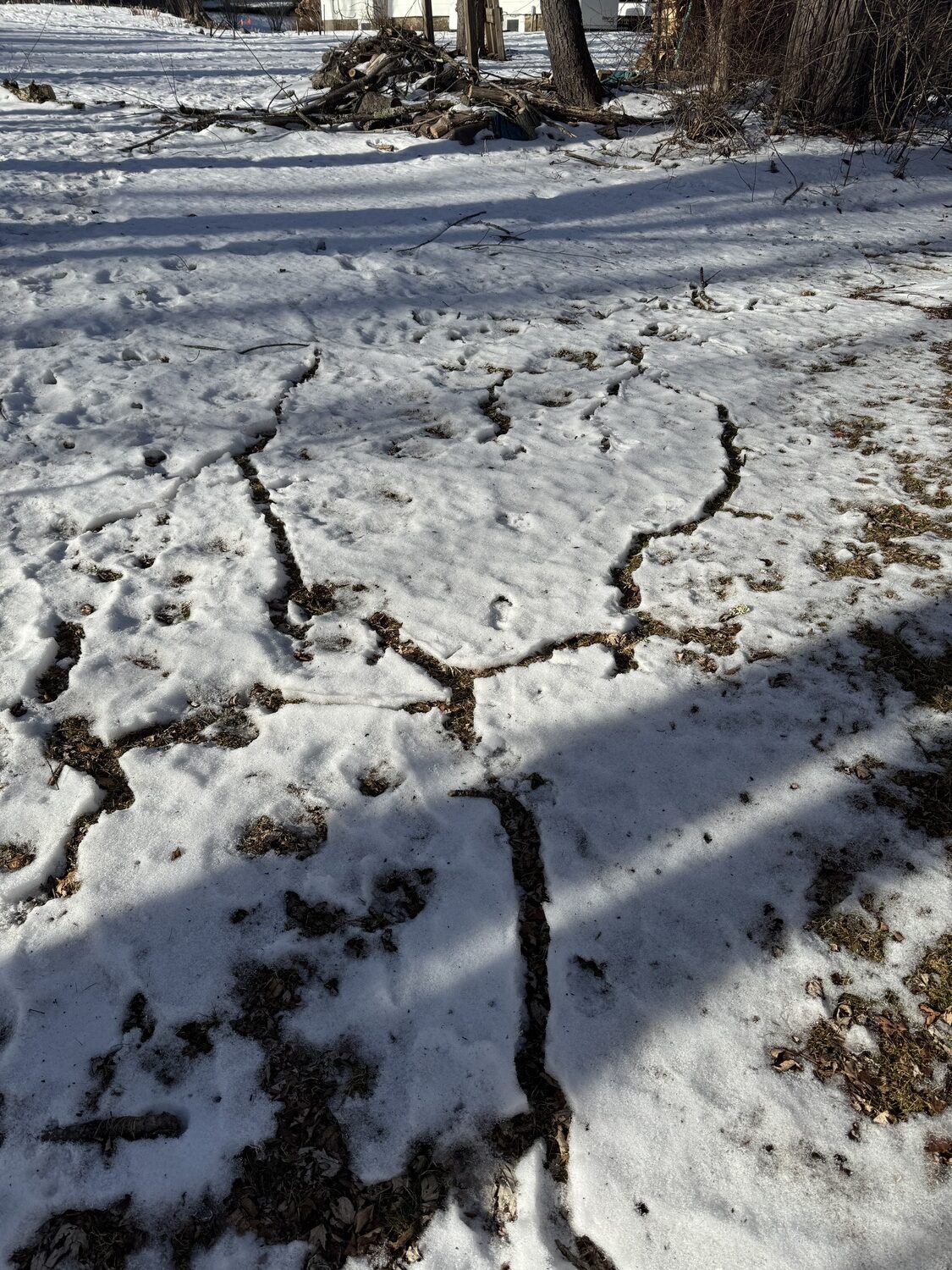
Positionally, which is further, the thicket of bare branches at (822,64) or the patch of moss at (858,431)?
the thicket of bare branches at (822,64)

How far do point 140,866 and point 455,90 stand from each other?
794 centimetres

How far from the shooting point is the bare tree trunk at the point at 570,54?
733 cm

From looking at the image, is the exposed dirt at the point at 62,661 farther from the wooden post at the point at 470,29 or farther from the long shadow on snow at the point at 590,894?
the wooden post at the point at 470,29

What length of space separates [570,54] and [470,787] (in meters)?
7.84

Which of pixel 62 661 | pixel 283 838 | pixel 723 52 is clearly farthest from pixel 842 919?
pixel 723 52

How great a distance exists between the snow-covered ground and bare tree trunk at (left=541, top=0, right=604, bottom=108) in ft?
15.3

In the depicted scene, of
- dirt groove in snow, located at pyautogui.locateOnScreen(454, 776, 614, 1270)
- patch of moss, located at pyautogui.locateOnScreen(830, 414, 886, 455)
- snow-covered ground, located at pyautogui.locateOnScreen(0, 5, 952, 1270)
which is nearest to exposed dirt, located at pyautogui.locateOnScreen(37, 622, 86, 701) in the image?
snow-covered ground, located at pyautogui.locateOnScreen(0, 5, 952, 1270)

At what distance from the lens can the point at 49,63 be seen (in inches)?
383

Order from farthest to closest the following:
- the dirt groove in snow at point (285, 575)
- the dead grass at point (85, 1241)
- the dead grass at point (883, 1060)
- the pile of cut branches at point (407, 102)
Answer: the pile of cut branches at point (407, 102) → the dirt groove in snow at point (285, 575) → the dead grass at point (883, 1060) → the dead grass at point (85, 1241)

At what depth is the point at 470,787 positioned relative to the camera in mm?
Answer: 2016

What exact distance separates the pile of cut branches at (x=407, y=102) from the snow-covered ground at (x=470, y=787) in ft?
12.2

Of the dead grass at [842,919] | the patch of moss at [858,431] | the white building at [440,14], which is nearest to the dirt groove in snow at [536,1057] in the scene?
the dead grass at [842,919]

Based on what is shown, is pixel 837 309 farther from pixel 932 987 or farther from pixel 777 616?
pixel 932 987

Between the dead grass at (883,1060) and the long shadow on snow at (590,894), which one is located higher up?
the long shadow on snow at (590,894)
